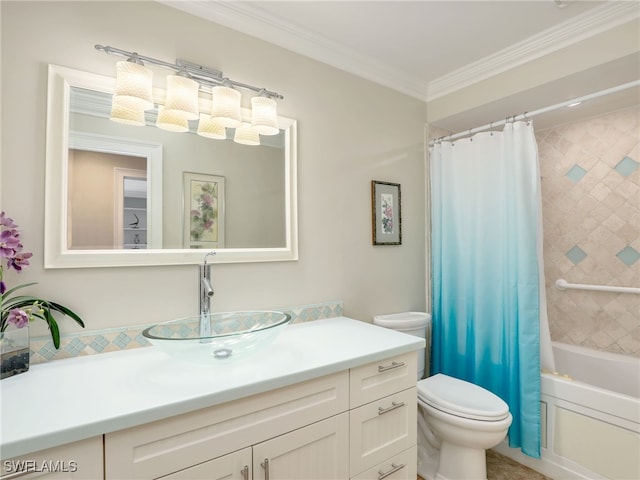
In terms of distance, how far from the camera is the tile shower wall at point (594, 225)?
2.34 meters

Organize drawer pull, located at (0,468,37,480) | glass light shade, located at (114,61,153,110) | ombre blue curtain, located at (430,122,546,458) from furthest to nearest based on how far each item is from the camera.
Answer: ombre blue curtain, located at (430,122,546,458)
glass light shade, located at (114,61,153,110)
drawer pull, located at (0,468,37,480)

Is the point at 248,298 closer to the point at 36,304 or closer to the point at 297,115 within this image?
the point at 36,304

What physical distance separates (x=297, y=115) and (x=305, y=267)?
860 mm

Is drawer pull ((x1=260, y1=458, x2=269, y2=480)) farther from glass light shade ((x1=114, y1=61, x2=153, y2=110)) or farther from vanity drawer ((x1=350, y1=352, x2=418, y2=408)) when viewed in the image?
glass light shade ((x1=114, y1=61, x2=153, y2=110))

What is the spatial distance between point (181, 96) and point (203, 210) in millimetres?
507

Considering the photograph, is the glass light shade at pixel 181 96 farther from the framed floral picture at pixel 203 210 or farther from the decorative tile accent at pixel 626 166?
the decorative tile accent at pixel 626 166

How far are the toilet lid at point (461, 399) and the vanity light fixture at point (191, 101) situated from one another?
5.25 feet

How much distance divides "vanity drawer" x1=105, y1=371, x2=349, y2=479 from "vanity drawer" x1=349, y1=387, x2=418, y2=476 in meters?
0.15

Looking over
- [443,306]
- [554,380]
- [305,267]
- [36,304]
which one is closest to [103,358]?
[36,304]

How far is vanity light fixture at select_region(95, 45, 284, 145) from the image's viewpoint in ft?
4.50

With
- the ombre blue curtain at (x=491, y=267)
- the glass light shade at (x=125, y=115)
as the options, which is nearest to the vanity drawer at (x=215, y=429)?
the glass light shade at (x=125, y=115)

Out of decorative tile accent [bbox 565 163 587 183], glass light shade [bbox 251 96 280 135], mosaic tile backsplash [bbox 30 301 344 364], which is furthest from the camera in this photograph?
decorative tile accent [bbox 565 163 587 183]

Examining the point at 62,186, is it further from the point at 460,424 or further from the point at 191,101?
the point at 460,424

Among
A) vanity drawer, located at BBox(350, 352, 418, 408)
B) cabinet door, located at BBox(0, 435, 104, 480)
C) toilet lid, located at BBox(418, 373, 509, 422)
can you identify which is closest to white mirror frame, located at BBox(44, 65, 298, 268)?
cabinet door, located at BBox(0, 435, 104, 480)
